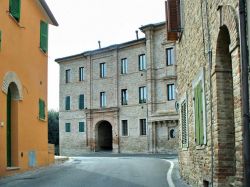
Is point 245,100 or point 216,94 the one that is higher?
point 216,94

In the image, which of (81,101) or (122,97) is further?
(81,101)

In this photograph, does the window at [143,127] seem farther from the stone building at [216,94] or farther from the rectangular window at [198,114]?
the rectangular window at [198,114]

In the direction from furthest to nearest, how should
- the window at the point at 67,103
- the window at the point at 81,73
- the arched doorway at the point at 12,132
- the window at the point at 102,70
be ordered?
the window at the point at 67,103
the window at the point at 81,73
the window at the point at 102,70
the arched doorway at the point at 12,132

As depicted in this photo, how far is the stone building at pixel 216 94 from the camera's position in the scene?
626 centimetres

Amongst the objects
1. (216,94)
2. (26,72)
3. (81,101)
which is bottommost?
(216,94)

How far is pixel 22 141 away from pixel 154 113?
2546cm

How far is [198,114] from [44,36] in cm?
1314

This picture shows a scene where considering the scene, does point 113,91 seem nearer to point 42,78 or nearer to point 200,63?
point 42,78

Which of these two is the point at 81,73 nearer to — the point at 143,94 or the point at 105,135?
the point at 105,135

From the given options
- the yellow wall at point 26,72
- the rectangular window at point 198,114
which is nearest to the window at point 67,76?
the yellow wall at point 26,72

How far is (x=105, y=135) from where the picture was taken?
1943 inches

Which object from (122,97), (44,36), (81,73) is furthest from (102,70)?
(44,36)

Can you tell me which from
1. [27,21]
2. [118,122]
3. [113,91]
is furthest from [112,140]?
[27,21]

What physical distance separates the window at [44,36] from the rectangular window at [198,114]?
40.6 ft
